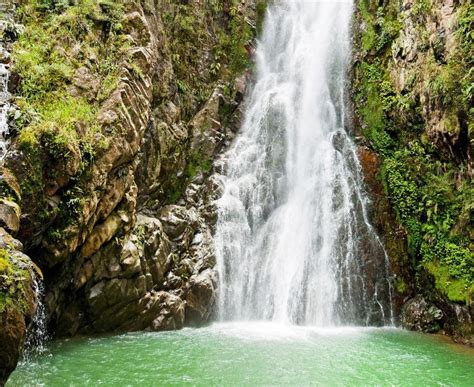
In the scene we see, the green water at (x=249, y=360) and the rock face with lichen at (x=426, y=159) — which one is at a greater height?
the rock face with lichen at (x=426, y=159)

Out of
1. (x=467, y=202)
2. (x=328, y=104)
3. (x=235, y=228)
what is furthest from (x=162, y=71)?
(x=467, y=202)

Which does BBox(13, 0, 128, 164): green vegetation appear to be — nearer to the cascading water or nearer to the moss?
the cascading water

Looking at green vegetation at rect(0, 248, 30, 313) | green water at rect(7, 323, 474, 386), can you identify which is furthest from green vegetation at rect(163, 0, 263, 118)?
green vegetation at rect(0, 248, 30, 313)

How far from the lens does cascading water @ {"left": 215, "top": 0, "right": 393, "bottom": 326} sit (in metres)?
14.0

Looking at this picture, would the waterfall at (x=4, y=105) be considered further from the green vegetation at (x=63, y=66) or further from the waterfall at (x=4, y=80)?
the green vegetation at (x=63, y=66)

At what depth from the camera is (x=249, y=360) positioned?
9258 mm

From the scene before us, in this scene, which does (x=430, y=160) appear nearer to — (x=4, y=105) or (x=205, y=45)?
(x=205, y=45)

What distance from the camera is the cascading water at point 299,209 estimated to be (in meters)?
14.0

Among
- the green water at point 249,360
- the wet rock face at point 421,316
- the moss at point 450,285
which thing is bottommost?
the green water at point 249,360

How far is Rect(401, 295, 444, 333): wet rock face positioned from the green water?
781mm

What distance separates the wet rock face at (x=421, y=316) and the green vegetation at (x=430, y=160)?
0.94 m

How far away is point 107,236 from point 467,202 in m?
11.1

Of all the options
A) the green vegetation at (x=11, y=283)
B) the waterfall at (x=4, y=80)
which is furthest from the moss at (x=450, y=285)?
the waterfall at (x=4, y=80)

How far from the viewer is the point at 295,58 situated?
21.2 meters
